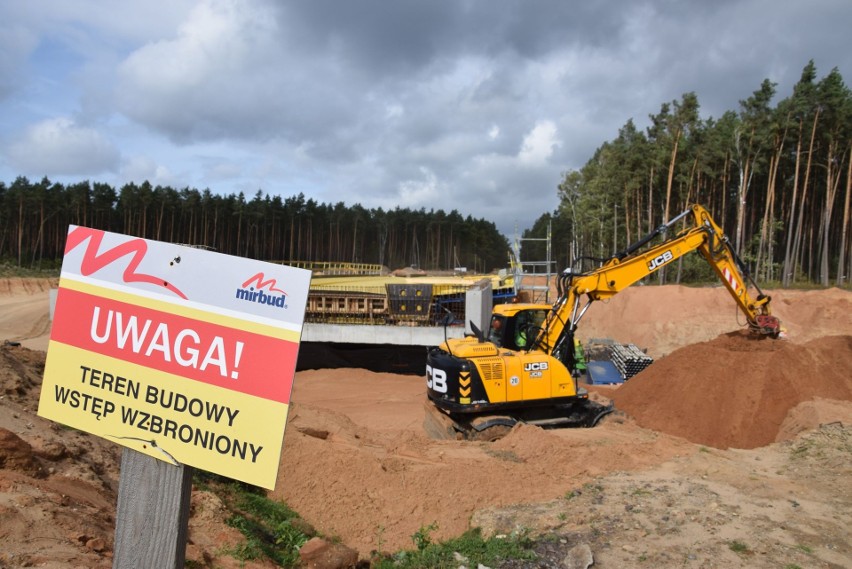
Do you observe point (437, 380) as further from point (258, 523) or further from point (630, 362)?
point (630, 362)

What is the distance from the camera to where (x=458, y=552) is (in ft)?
21.4

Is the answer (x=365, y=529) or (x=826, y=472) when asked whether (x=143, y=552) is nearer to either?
(x=365, y=529)

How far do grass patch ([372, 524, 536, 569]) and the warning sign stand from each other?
4.72 m

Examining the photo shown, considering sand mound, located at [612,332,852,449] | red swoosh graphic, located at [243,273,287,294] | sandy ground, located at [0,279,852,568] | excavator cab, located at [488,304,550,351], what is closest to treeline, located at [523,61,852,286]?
sand mound, located at [612,332,852,449]

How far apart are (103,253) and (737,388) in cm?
1381

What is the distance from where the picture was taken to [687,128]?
38125 millimetres

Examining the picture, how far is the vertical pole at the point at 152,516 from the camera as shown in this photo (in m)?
2.02

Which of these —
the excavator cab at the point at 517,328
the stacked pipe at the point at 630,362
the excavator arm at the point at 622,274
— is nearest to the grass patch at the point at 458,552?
the excavator cab at the point at 517,328

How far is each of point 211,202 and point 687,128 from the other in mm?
45491

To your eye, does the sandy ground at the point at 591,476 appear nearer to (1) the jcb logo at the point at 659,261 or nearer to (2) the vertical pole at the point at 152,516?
(2) the vertical pole at the point at 152,516

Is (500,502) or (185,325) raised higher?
(185,325)

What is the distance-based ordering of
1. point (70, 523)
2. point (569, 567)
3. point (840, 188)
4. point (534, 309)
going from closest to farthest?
point (70, 523) < point (569, 567) < point (534, 309) < point (840, 188)

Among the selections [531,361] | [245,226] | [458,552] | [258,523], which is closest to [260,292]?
[258,523]

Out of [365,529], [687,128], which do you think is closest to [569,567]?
[365,529]
